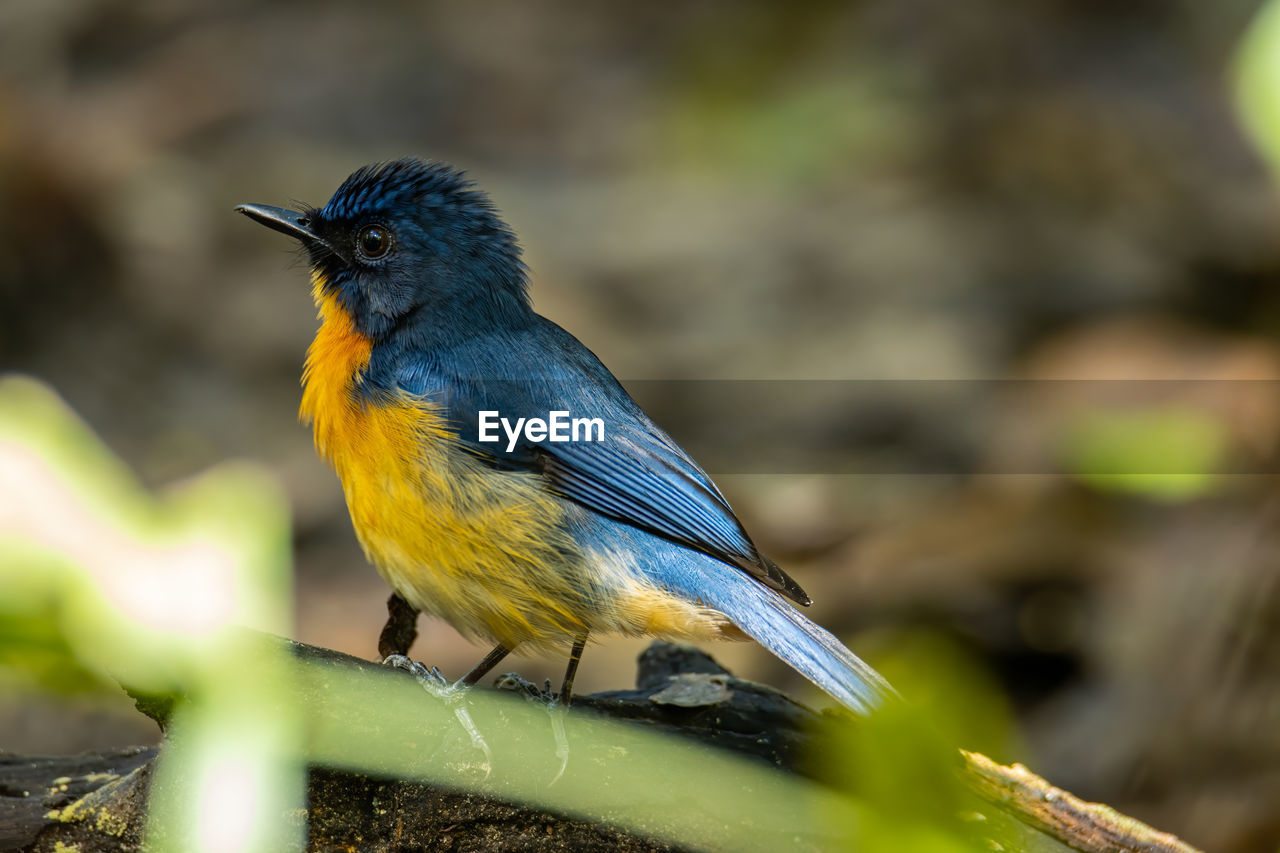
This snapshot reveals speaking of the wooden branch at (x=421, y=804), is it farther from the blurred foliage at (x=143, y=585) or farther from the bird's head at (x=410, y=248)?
the bird's head at (x=410, y=248)

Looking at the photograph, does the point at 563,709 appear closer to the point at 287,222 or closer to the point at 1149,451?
the point at 287,222

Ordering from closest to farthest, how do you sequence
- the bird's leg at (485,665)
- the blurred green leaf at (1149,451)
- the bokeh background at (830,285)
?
1. the bird's leg at (485,665)
2. the blurred green leaf at (1149,451)
3. the bokeh background at (830,285)

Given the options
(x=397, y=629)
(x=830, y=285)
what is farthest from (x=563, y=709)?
(x=830, y=285)

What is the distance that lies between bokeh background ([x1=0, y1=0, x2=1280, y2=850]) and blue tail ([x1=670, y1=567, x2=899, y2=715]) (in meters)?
1.90

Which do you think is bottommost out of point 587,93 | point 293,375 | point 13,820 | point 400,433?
point 13,820

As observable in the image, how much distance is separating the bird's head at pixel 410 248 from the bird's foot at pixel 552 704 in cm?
88

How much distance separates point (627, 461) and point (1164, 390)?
3.50 m

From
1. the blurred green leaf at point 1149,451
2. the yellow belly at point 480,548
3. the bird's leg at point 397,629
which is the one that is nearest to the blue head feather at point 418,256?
Result: the yellow belly at point 480,548

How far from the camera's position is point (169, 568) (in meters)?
1.81

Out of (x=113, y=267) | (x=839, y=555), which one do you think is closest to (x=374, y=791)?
(x=839, y=555)

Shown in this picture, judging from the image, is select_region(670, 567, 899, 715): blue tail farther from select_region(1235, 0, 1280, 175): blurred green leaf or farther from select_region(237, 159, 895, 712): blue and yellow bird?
select_region(1235, 0, 1280, 175): blurred green leaf

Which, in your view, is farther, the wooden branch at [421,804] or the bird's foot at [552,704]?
the bird's foot at [552,704]

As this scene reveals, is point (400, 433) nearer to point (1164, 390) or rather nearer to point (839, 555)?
point (839, 555)

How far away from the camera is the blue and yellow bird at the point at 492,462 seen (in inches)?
114
